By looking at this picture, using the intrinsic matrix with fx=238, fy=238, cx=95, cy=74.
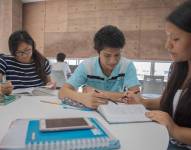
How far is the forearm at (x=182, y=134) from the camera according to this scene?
39.9 inches

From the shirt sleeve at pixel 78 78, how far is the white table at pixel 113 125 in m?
0.32

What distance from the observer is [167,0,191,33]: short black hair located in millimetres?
1143

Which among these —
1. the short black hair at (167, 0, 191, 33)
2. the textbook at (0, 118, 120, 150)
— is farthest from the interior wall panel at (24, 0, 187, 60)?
→ the textbook at (0, 118, 120, 150)

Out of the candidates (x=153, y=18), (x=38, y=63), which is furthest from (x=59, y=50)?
(x=38, y=63)

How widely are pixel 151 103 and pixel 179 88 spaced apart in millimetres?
238

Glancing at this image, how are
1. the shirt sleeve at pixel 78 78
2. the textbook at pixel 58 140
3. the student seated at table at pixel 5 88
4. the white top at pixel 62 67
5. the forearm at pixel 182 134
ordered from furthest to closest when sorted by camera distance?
1. the white top at pixel 62 67
2. the shirt sleeve at pixel 78 78
3. the student seated at table at pixel 5 88
4. the forearm at pixel 182 134
5. the textbook at pixel 58 140

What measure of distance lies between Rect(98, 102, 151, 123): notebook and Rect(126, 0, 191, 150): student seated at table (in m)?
0.05

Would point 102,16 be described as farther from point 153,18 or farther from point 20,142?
point 20,142

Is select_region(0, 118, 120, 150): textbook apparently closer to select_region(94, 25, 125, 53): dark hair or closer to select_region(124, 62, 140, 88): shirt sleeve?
select_region(94, 25, 125, 53): dark hair

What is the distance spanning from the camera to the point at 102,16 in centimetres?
506

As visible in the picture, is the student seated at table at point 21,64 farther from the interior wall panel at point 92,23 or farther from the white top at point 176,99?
the interior wall panel at point 92,23

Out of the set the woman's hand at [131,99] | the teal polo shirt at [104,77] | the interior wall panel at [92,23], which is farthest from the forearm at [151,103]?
the interior wall panel at [92,23]

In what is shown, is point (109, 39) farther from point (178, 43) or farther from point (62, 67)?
point (62, 67)

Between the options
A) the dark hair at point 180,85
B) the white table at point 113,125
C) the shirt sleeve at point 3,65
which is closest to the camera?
the white table at point 113,125
